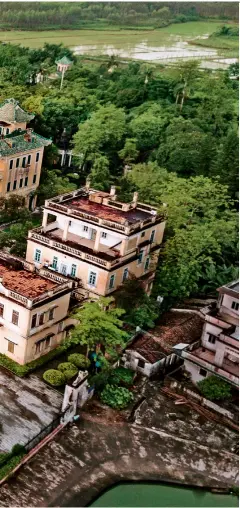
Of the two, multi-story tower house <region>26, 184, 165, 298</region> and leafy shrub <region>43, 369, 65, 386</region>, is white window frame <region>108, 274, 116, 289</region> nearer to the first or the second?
multi-story tower house <region>26, 184, 165, 298</region>

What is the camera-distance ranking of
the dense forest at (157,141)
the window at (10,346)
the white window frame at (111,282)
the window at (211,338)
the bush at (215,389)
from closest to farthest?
the bush at (215,389)
the window at (10,346)
the window at (211,338)
the white window frame at (111,282)
the dense forest at (157,141)

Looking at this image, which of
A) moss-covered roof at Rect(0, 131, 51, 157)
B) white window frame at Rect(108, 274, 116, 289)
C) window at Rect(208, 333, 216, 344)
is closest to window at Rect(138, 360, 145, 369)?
window at Rect(208, 333, 216, 344)

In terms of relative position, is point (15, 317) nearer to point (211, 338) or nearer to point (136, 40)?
point (211, 338)

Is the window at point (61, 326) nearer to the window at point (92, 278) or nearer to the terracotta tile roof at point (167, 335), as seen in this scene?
the window at point (92, 278)

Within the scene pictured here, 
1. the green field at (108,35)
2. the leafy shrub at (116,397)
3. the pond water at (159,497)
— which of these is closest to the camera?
the pond water at (159,497)

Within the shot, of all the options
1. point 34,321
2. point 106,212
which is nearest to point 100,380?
point 34,321

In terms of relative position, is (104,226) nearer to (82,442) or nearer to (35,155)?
(82,442)

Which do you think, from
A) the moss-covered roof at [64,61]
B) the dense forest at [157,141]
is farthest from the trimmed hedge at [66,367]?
the moss-covered roof at [64,61]
